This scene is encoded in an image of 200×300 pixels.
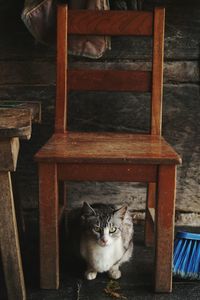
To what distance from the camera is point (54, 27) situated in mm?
1904

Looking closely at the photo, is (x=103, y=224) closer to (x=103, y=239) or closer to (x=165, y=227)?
(x=103, y=239)

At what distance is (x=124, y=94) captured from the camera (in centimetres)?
210

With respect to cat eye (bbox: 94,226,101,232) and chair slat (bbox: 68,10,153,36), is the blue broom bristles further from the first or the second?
chair slat (bbox: 68,10,153,36)

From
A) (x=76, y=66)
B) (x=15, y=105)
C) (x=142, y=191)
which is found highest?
(x=76, y=66)

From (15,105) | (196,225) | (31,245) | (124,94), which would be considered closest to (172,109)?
(124,94)

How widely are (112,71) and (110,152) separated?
1.65 feet

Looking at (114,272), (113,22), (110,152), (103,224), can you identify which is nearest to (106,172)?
(110,152)

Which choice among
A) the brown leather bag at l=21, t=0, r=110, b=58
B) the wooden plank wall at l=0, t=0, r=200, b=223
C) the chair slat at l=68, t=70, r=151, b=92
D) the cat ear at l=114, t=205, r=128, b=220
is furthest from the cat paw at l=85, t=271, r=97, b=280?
the brown leather bag at l=21, t=0, r=110, b=58

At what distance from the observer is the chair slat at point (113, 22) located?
1.82 m

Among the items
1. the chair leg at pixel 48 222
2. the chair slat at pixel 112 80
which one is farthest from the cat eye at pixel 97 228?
the chair slat at pixel 112 80

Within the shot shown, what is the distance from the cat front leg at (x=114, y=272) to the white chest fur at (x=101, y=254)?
38mm

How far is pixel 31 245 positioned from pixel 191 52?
44.6 inches

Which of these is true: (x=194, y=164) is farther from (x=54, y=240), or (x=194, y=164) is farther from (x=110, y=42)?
(x=54, y=240)

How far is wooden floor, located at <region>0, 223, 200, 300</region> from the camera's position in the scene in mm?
1539
